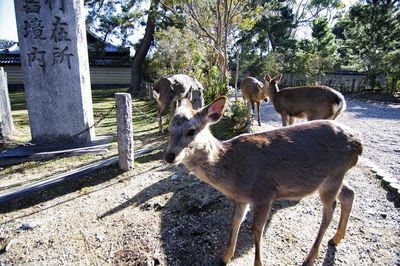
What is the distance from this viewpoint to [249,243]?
3.65 meters

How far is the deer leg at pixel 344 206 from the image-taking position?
3.42 m

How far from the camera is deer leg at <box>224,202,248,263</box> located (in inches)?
122

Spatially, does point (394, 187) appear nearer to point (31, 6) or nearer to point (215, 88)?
point (215, 88)

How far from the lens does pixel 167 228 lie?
12.7 feet

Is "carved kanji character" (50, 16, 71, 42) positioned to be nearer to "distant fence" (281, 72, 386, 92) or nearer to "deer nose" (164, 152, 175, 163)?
"deer nose" (164, 152, 175, 163)

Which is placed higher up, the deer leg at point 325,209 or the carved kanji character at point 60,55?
the carved kanji character at point 60,55

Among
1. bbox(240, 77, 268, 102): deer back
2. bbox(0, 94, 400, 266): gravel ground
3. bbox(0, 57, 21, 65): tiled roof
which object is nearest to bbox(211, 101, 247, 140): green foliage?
bbox(240, 77, 268, 102): deer back

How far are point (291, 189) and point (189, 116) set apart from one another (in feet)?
4.53

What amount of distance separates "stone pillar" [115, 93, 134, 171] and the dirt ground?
668 mm

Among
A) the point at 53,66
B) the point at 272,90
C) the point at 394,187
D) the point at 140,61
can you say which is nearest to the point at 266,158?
the point at 394,187

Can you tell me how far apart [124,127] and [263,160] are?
3.35m

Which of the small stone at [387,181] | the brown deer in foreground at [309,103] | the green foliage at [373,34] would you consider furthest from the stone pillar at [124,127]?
the green foliage at [373,34]

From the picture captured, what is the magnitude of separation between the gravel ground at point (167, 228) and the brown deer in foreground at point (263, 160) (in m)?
0.53

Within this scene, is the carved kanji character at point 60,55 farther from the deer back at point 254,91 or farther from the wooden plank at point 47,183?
the deer back at point 254,91
